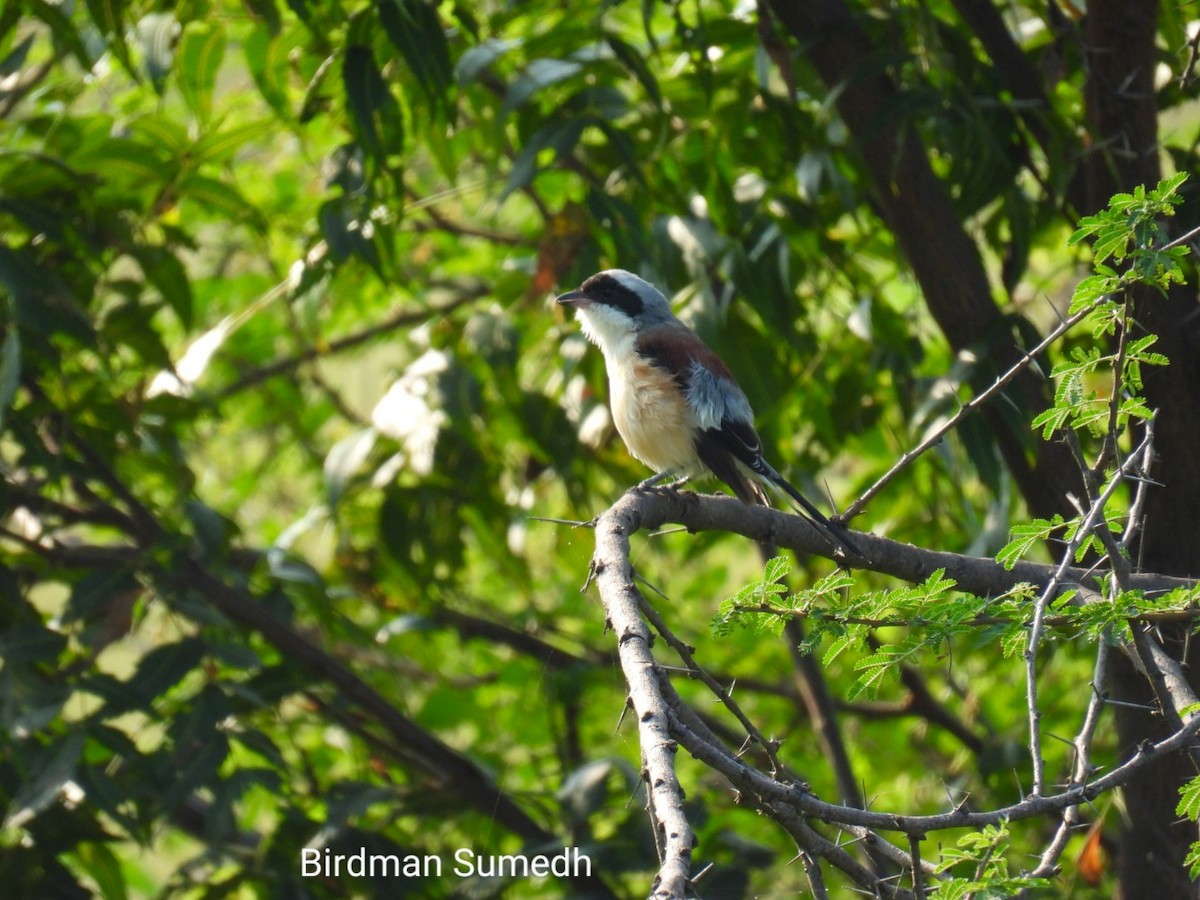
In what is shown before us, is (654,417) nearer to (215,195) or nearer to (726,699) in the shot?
(215,195)

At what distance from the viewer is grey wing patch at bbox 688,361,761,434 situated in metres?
4.01

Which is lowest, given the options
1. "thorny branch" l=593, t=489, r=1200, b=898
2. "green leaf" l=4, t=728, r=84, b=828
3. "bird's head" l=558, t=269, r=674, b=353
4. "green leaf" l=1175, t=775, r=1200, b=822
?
"green leaf" l=1175, t=775, r=1200, b=822

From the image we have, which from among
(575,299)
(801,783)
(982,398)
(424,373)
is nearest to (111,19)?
(424,373)

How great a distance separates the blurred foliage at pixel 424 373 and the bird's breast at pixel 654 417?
231 millimetres

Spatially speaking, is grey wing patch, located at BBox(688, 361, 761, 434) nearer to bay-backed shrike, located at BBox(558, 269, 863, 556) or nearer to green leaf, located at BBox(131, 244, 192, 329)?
bay-backed shrike, located at BBox(558, 269, 863, 556)

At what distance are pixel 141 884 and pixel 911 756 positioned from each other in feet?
11.5

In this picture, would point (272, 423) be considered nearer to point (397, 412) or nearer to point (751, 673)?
point (397, 412)

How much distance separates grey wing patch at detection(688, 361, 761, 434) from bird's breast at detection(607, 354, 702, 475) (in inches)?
1.5

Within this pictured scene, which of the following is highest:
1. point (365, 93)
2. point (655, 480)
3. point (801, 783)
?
point (365, 93)

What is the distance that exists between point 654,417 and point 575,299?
548 millimetres

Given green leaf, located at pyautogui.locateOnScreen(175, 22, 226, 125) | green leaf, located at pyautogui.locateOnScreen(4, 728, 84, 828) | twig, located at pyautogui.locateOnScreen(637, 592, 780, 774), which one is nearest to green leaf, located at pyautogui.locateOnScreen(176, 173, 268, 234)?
green leaf, located at pyautogui.locateOnScreen(175, 22, 226, 125)

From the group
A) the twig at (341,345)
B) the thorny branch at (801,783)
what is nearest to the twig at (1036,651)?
the thorny branch at (801,783)

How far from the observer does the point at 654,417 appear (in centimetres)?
410

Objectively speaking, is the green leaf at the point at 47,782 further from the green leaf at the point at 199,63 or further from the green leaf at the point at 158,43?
the green leaf at the point at 199,63
